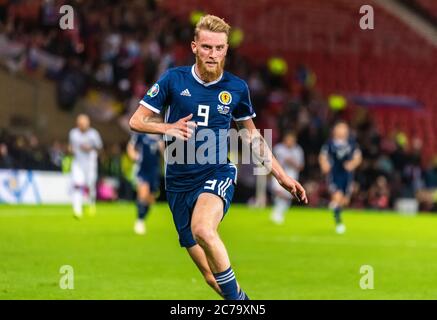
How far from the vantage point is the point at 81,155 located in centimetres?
2205

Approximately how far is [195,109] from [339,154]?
13035 mm

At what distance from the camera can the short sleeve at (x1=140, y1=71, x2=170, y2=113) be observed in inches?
301

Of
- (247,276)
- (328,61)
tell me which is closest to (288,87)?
(328,61)

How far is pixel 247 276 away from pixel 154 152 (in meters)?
7.24

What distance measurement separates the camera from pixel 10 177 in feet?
82.5

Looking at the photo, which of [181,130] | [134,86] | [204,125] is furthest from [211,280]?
[134,86]

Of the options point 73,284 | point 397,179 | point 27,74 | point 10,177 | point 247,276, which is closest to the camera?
point 73,284

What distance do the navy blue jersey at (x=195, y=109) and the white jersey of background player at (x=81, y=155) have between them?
13.3 m

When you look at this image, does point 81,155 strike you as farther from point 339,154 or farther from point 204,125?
point 204,125

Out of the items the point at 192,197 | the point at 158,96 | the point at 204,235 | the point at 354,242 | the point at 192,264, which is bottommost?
the point at 354,242

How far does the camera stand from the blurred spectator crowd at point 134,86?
89.7 ft

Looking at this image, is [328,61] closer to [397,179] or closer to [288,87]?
[288,87]

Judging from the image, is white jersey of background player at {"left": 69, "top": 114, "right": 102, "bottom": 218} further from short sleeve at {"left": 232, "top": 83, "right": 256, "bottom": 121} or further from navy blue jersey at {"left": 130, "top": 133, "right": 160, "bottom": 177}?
short sleeve at {"left": 232, "top": 83, "right": 256, "bottom": 121}

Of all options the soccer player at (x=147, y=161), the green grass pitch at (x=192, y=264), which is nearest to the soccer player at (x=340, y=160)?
the green grass pitch at (x=192, y=264)
